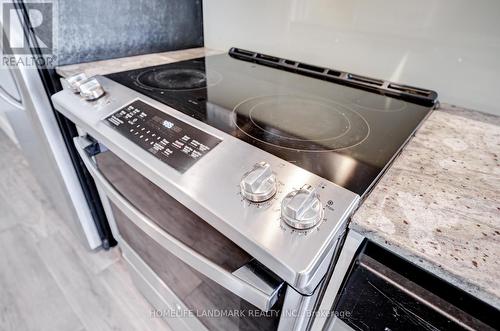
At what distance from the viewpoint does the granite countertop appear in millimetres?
285

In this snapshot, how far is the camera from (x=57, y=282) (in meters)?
1.12

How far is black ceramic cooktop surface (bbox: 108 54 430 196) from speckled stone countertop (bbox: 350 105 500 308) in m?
0.04

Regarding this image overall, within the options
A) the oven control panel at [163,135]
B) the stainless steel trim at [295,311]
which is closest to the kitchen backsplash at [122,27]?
the oven control panel at [163,135]

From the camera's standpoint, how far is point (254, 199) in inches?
13.6

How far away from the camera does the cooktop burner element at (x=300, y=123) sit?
1.62 ft

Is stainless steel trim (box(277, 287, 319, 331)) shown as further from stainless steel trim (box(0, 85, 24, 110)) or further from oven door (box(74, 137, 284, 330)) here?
stainless steel trim (box(0, 85, 24, 110))

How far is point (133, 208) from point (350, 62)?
0.81 metres

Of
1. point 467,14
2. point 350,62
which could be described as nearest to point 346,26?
point 350,62

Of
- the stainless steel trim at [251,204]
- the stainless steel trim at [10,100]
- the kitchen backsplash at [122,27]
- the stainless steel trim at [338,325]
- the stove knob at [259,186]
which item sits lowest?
the stainless steel trim at [338,325]

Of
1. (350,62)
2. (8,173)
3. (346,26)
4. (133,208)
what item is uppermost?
(346,26)

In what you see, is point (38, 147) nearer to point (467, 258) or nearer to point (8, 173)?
point (8, 173)

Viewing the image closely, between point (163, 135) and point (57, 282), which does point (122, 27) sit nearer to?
point (163, 135)

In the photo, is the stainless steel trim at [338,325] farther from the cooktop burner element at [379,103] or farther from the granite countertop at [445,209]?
the cooktop burner element at [379,103]

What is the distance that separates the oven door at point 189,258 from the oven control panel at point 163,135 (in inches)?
3.3
